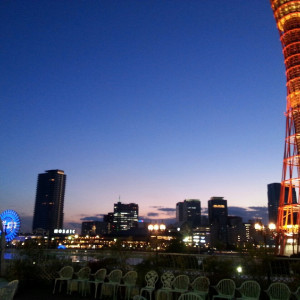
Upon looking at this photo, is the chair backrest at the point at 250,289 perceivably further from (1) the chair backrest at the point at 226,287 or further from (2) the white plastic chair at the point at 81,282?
(2) the white plastic chair at the point at 81,282

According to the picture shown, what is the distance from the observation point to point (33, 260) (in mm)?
14555

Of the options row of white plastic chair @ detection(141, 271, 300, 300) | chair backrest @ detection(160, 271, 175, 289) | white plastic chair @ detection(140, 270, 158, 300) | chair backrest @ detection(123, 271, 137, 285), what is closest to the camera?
row of white plastic chair @ detection(141, 271, 300, 300)

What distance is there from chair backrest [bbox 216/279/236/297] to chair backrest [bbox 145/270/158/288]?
2133mm

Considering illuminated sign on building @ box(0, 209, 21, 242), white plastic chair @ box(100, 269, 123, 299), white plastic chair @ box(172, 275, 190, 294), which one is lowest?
white plastic chair @ box(100, 269, 123, 299)

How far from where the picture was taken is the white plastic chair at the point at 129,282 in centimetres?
1116

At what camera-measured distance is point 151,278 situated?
1116 cm

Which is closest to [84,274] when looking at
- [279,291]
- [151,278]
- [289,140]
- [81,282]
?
→ [81,282]

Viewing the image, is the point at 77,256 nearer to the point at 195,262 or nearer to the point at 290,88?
the point at 195,262

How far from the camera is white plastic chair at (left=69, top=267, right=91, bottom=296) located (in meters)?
11.8

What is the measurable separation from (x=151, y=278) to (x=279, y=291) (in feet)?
13.4

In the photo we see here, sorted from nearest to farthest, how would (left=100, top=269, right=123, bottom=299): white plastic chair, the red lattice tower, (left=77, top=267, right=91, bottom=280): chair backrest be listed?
1. (left=100, top=269, right=123, bottom=299): white plastic chair
2. (left=77, top=267, right=91, bottom=280): chair backrest
3. the red lattice tower

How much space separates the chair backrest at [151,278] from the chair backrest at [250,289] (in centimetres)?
284

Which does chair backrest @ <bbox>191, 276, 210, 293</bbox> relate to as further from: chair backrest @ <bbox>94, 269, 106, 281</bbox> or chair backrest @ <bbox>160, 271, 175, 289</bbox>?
chair backrest @ <bbox>94, 269, 106, 281</bbox>

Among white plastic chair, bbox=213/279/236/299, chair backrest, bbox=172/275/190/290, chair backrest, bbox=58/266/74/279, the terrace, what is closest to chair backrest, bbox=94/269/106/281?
the terrace
